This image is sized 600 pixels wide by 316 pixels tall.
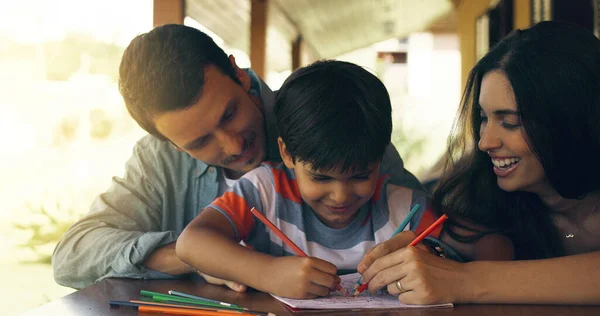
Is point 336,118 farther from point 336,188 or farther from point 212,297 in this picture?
point 212,297

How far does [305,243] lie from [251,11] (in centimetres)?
529

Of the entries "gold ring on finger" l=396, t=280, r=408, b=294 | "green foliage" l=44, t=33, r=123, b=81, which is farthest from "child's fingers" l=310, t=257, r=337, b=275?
"green foliage" l=44, t=33, r=123, b=81

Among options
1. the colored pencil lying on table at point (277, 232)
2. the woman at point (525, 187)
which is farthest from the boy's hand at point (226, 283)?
the woman at point (525, 187)

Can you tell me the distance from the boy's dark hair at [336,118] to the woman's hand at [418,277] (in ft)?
0.79

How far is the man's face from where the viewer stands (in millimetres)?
1631

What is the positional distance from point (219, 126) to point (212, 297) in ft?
1.81

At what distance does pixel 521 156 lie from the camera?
1.36 meters

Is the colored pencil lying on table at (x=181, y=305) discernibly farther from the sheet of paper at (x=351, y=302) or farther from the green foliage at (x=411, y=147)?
the green foliage at (x=411, y=147)

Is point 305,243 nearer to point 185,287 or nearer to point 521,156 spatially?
point 185,287

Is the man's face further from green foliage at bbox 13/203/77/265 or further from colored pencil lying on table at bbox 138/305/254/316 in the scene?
green foliage at bbox 13/203/77/265

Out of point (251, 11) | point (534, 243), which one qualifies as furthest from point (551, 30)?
point (251, 11)

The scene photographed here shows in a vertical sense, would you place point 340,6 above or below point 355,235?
above

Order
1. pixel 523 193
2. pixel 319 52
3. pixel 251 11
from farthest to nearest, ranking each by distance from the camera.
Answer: pixel 319 52, pixel 251 11, pixel 523 193

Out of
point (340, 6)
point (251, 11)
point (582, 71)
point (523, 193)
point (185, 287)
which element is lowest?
point (185, 287)
